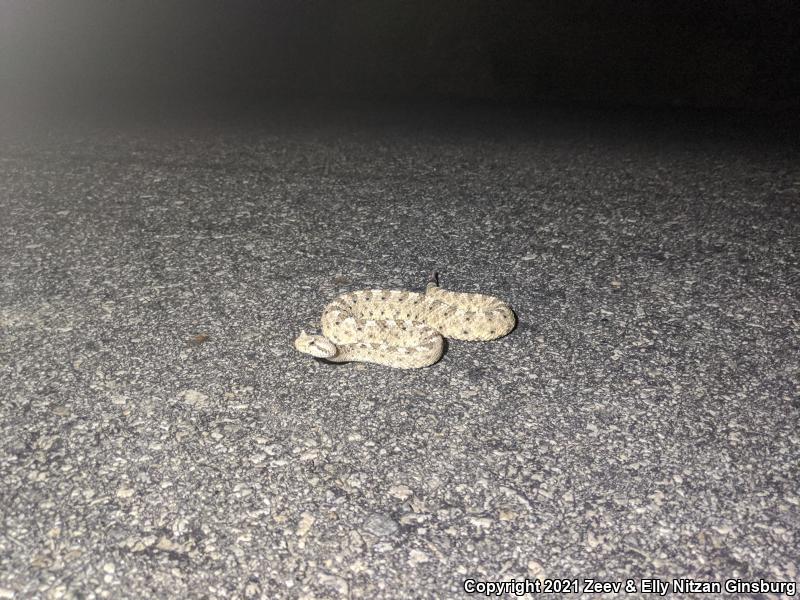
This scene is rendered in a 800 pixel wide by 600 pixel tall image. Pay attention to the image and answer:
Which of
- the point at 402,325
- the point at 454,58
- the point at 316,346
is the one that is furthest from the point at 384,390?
the point at 454,58

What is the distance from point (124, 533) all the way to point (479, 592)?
4.85ft

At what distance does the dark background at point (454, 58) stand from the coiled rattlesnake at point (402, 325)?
6862mm

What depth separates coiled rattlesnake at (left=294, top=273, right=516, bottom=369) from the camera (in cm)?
451

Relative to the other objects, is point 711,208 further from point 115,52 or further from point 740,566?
point 115,52

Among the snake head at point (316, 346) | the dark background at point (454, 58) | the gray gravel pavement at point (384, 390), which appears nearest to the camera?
the gray gravel pavement at point (384, 390)

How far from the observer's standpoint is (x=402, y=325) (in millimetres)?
4848

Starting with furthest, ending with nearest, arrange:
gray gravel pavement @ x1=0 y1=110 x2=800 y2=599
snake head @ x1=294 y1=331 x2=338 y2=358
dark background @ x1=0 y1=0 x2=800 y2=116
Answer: dark background @ x1=0 y1=0 x2=800 y2=116, snake head @ x1=294 y1=331 x2=338 y2=358, gray gravel pavement @ x1=0 y1=110 x2=800 y2=599

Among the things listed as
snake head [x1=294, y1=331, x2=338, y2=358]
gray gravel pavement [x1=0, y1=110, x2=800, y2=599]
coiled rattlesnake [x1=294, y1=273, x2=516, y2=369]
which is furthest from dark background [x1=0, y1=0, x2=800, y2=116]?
snake head [x1=294, y1=331, x2=338, y2=358]

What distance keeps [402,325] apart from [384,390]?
67 centimetres

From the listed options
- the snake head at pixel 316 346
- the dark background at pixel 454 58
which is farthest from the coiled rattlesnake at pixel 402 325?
the dark background at pixel 454 58

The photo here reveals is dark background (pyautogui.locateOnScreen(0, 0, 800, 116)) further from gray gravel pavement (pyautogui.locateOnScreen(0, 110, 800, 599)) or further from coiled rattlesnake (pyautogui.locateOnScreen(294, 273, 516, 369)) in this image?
coiled rattlesnake (pyautogui.locateOnScreen(294, 273, 516, 369))

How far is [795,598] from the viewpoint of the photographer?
2.88 meters

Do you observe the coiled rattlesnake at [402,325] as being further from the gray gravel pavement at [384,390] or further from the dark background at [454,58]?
the dark background at [454,58]

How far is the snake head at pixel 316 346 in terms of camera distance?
14.6 ft
